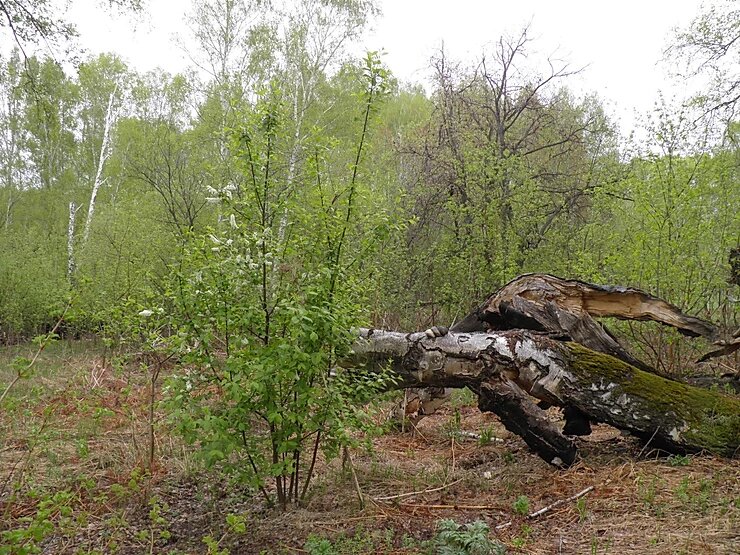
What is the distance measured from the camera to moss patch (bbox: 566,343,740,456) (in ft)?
13.5

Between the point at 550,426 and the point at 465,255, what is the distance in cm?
489

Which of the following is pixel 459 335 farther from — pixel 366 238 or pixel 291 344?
pixel 291 344

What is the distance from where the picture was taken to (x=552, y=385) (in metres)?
4.26

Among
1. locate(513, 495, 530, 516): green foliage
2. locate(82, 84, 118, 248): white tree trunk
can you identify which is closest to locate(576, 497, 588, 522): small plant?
locate(513, 495, 530, 516): green foliage

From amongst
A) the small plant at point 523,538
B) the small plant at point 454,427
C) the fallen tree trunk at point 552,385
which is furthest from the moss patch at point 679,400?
the small plant at point 454,427

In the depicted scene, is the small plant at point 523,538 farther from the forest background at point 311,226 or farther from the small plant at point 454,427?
the small plant at point 454,427

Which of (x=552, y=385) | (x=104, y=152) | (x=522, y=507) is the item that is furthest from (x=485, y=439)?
(x=104, y=152)

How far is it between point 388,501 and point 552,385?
1466 millimetres

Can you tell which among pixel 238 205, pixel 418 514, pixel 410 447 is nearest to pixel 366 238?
pixel 238 205

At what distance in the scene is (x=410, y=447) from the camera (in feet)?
17.6

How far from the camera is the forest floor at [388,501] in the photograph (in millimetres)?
3062

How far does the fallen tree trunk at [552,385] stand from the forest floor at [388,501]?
0.64 ft

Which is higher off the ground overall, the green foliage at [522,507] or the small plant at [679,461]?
the small plant at [679,461]

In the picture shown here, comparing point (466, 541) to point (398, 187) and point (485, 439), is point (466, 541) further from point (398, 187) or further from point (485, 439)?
point (398, 187)
